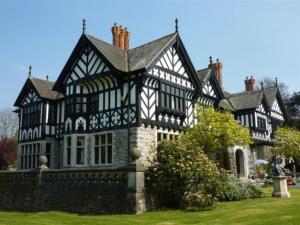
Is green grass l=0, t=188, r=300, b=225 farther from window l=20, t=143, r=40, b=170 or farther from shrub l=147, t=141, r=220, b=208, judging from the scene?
window l=20, t=143, r=40, b=170

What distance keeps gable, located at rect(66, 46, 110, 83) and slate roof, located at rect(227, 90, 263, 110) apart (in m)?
15.4

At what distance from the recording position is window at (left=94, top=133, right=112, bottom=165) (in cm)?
2162

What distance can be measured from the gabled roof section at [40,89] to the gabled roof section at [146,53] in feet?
22.9

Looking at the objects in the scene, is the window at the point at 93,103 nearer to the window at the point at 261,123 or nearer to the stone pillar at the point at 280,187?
the stone pillar at the point at 280,187

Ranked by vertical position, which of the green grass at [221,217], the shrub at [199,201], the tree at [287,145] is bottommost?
the green grass at [221,217]

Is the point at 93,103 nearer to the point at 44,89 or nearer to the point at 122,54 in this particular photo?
the point at 122,54

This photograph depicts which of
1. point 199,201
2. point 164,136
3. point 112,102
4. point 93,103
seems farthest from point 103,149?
point 199,201

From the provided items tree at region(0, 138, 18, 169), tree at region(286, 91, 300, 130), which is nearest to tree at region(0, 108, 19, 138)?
tree at region(0, 138, 18, 169)

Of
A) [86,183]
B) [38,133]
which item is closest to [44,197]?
[86,183]

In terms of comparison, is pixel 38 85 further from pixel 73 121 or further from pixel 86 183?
pixel 86 183

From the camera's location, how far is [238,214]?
12.8m

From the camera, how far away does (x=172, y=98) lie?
23094 mm

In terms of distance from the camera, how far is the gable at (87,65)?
22.3 m

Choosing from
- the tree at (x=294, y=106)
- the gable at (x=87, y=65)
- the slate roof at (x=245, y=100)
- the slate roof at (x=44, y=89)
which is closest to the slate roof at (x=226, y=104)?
the slate roof at (x=245, y=100)
